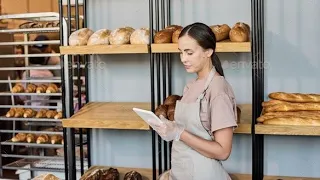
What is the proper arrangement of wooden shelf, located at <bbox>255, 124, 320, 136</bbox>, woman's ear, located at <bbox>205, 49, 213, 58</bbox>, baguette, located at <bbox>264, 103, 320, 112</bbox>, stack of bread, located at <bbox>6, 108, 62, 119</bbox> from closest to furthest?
1. woman's ear, located at <bbox>205, 49, 213, 58</bbox>
2. wooden shelf, located at <bbox>255, 124, 320, 136</bbox>
3. baguette, located at <bbox>264, 103, 320, 112</bbox>
4. stack of bread, located at <bbox>6, 108, 62, 119</bbox>

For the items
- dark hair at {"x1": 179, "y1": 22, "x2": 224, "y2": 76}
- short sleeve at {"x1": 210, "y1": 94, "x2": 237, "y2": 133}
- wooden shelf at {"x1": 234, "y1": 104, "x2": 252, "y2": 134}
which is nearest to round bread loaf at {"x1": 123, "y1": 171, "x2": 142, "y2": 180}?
wooden shelf at {"x1": 234, "y1": 104, "x2": 252, "y2": 134}

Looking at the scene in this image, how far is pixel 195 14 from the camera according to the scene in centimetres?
271

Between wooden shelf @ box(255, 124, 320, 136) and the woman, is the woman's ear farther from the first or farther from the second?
wooden shelf @ box(255, 124, 320, 136)

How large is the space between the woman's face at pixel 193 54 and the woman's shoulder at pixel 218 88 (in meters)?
0.09

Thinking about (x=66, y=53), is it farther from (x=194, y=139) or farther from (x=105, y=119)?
(x=194, y=139)

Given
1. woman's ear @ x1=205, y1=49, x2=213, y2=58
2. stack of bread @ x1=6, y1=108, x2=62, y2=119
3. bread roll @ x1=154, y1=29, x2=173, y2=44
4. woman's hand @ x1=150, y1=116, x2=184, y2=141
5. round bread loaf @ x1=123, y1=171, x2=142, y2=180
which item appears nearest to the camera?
woman's hand @ x1=150, y1=116, x2=184, y2=141

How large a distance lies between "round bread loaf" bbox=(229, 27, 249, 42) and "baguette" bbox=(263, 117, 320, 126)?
0.46m

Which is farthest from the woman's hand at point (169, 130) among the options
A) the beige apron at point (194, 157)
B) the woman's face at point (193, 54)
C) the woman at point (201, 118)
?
the woman's face at point (193, 54)

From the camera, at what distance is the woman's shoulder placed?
1.67 metres

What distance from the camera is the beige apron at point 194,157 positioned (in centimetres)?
171

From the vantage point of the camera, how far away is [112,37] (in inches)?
97.6

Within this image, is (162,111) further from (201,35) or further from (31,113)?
(31,113)

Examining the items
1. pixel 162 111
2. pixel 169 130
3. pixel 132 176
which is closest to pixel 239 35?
pixel 162 111

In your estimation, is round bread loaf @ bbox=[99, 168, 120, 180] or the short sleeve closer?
the short sleeve
